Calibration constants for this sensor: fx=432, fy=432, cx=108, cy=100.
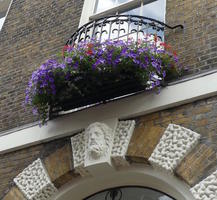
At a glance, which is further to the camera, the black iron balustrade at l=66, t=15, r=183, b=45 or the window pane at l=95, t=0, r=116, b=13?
the window pane at l=95, t=0, r=116, b=13

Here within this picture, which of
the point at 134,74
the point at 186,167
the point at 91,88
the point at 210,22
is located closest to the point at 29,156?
the point at 91,88

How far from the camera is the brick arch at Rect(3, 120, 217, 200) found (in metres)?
4.81

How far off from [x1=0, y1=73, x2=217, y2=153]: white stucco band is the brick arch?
20 cm

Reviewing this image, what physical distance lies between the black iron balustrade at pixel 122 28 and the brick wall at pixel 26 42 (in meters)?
0.65

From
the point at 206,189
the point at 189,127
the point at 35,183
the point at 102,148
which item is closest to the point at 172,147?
the point at 189,127

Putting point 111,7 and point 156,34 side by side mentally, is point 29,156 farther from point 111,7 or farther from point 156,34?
point 111,7

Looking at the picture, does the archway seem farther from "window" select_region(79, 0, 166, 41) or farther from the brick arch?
"window" select_region(79, 0, 166, 41)

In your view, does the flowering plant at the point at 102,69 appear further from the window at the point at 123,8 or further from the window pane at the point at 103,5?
the window pane at the point at 103,5

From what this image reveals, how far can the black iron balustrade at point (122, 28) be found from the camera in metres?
6.33

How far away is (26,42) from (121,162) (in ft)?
11.4

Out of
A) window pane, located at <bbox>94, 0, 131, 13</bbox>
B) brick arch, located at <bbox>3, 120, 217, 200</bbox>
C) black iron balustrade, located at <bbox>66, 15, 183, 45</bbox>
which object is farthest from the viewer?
window pane, located at <bbox>94, 0, 131, 13</bbox>

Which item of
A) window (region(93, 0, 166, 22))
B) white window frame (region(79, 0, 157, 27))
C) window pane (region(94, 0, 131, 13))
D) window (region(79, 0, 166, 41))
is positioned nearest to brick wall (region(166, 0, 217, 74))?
window (region(79, 0, 166, 41))

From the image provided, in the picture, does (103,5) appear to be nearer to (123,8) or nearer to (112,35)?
(123,8)

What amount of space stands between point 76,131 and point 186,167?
1726mm
